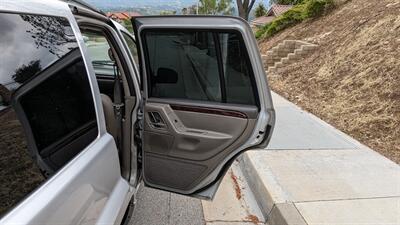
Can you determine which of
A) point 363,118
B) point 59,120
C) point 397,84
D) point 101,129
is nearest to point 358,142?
point 363,118

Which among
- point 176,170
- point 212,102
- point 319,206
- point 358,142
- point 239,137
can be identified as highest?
point 212,102

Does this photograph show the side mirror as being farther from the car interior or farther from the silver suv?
the car interior

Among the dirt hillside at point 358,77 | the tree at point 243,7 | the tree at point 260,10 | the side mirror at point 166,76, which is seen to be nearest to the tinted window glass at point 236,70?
the side mirror at point 166,76

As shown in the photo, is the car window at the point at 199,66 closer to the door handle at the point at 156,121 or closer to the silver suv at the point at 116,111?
the silver suv at the point at 116,111

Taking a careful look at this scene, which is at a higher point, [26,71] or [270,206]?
[26,71]

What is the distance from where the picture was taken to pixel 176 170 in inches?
113

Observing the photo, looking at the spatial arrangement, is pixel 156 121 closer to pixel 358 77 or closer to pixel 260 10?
pixel 358 77

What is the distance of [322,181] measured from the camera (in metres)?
4.05

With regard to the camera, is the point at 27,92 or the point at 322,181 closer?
the point at 27,92

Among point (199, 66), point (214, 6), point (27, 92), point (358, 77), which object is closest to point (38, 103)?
point (27, 92)

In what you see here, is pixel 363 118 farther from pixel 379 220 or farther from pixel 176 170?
pixel 176 170

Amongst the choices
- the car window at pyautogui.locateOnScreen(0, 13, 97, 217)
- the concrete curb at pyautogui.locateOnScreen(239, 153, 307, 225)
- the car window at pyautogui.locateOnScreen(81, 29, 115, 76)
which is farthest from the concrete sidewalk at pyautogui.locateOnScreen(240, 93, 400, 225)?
the car window at pyautogui.locateOnScreen(0, 13, 97, 217)

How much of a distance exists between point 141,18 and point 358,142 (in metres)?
3.84

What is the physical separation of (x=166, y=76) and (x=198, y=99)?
283mm
